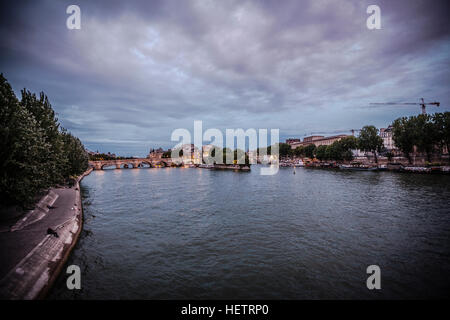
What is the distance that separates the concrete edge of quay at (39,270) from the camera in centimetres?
685

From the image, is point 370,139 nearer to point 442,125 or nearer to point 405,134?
point 405,134

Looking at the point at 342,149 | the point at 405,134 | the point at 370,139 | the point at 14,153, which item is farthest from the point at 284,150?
the point at 14,153

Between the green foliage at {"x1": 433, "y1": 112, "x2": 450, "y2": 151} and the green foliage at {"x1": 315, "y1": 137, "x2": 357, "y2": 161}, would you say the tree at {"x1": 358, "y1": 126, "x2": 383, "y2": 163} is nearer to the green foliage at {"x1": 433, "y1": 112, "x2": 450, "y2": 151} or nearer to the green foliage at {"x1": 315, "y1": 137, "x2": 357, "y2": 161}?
the green foliage at {"x1": 315, "y1": 137, "x2": 357, "y2": 161}

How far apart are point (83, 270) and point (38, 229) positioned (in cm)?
398

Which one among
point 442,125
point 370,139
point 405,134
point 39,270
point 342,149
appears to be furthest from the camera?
point 342,149

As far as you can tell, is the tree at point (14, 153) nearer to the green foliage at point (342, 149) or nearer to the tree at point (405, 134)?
the tree at point (405, 134)

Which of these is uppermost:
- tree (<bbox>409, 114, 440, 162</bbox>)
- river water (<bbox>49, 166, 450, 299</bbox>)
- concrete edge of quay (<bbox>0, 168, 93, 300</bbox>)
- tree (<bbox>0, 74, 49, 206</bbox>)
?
tree (<bbox>409, 114, 440, 162</bbox>)

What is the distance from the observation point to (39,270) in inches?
331

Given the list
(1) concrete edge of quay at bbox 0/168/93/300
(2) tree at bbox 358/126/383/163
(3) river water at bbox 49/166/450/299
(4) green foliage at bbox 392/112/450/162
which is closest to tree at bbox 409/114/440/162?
(4) green foliage at bbox 392/112/450/162

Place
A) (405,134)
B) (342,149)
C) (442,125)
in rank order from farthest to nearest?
(342,149), (405,134), (442,125)

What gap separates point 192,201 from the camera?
2819 cm

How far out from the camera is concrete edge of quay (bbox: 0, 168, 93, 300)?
6848 millimetres
